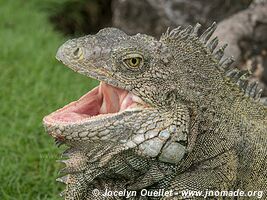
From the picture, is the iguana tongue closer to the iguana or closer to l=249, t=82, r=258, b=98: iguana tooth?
the iguana

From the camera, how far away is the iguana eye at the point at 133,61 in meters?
3.75

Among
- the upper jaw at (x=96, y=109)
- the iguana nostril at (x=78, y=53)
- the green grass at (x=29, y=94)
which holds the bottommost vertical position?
the green grass at (x=29, y=94)

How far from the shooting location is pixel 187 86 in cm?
383

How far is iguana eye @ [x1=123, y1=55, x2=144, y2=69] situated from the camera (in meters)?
3.75

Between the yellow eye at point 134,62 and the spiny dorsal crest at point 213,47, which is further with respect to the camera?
the spiny dorsal crest at point 213,47

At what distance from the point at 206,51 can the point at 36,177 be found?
7.08 feet

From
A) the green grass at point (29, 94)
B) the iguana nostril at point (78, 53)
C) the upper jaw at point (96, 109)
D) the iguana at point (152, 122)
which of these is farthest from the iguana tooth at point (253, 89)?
the green grass at point (29, 94)

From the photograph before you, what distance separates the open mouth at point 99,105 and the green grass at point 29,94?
47.4 inches

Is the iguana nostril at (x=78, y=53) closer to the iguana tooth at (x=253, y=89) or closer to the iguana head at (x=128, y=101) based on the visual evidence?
the iguana head at (x=128, y=101)

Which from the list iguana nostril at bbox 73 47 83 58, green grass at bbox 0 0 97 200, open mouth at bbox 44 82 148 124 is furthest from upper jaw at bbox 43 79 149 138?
green grass at bbox 0 0 97 200

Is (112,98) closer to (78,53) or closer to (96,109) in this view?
(96,109)

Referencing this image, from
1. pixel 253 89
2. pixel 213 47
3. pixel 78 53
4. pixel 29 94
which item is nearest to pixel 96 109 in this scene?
pixel 78 53

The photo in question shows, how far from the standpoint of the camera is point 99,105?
3959 mm

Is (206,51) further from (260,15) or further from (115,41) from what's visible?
(260,15)
